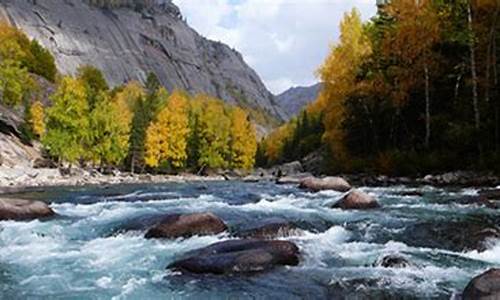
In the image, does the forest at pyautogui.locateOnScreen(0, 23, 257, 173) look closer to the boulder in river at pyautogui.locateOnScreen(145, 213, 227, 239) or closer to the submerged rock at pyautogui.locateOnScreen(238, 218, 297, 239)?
the boulder in river at pyautogui.locateOnScreen(145, 213, 227, 239)

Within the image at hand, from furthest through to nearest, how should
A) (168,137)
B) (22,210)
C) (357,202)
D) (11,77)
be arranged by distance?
(11,77) < (168,137) < (357,202) < (22,210)

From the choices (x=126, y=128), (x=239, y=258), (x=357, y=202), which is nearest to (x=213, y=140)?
(x=126, y=128)

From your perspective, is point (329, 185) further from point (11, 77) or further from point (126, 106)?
point (11, 77)

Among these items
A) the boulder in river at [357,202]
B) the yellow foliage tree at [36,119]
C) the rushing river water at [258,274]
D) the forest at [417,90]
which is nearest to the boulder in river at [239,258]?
the rushing river water at [258,274]

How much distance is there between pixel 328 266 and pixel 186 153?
195 ft

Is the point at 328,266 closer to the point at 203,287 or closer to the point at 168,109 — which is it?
the point at 203,287

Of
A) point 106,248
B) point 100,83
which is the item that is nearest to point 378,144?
point 106,248

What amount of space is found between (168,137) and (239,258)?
54108 millimetres

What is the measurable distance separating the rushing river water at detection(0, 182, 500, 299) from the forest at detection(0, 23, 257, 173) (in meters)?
32.5

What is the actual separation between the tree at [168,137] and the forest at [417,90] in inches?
906

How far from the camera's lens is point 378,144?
40750 mm

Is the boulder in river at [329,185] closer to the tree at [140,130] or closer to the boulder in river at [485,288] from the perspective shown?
the boulder in river at [485,288]

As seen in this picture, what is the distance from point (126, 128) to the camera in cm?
5972

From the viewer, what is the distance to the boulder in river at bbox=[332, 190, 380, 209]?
64.8ft
